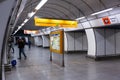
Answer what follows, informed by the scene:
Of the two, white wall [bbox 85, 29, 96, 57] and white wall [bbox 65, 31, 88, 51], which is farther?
white wall [bbox 65, 31, 88, 51]

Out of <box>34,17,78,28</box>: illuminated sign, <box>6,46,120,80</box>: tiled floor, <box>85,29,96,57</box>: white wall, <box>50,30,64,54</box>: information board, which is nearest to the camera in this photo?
<box>6,46,120,80</box>: tiled floor

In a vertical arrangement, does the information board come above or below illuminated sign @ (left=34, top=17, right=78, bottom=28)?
below

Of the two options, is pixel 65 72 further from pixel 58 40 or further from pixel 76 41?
pixel 76 41

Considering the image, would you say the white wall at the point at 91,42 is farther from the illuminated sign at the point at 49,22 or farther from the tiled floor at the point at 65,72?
the tiled floor at the point at 65,72

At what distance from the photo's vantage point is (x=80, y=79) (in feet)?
23.3

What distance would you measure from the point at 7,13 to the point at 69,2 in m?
11.2

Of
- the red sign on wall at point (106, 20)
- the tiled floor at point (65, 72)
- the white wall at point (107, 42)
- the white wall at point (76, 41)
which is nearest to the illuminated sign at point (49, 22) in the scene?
the tiled floor at point (65, 72)

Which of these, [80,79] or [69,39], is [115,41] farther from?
[80,79]

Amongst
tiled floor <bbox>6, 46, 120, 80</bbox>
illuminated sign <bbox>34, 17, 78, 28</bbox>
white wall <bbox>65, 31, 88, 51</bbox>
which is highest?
illuminated sign <bbox>34, 17, 78, 28</bbox>

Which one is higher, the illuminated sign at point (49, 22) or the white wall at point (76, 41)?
the illuminated sign at point (49, 22)

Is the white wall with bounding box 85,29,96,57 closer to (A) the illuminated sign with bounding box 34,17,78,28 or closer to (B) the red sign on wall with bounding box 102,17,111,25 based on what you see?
(B) the red sign on wall with bounding box 102,17,111,25

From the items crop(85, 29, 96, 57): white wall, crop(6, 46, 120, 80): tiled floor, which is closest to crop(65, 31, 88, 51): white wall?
crop(85, 29, 96, 57): white wall

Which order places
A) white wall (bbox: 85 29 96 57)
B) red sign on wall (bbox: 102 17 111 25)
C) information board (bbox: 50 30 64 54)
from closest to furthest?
information board (bbox: 50 30 64 54), red sign on wall (bbox: 102 17 111 25), white wall (bbox: 85 29 96 57)

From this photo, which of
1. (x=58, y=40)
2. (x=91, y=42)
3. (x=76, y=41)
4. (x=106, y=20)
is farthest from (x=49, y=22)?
(x=76, y=41)
